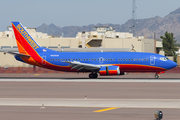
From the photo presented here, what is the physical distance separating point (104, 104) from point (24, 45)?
102 feet

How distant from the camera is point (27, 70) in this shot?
69.8 metres

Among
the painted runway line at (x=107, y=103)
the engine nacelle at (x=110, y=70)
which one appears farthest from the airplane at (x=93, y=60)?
the painted runway line at (x=107, y=103)

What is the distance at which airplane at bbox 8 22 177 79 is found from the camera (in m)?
46.7

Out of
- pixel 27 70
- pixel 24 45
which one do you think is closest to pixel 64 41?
pixel 27 70

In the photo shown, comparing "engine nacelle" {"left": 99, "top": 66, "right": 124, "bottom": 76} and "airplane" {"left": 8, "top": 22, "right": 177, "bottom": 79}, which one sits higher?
"airplane" {"left": 8, "top": 22, "right": 177, "bottom": 79}

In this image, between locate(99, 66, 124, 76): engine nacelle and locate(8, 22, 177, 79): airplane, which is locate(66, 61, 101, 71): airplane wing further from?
locate(99, 66, 124, 76): engine nacelle

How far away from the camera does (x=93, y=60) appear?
159ft

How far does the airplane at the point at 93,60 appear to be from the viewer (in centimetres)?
4672

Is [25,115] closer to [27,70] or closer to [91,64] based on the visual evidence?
[91,64]

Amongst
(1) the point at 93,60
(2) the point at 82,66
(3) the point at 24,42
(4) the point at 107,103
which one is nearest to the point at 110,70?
(1) the point at 93,60

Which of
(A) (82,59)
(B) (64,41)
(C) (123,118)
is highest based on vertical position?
(B) (64,41)

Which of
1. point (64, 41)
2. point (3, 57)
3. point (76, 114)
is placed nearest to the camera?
point (76, 114)

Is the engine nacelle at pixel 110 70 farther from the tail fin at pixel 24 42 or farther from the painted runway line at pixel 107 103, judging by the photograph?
the painted runway line at pixel 107 103

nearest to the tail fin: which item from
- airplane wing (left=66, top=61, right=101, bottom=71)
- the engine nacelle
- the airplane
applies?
the airplane
